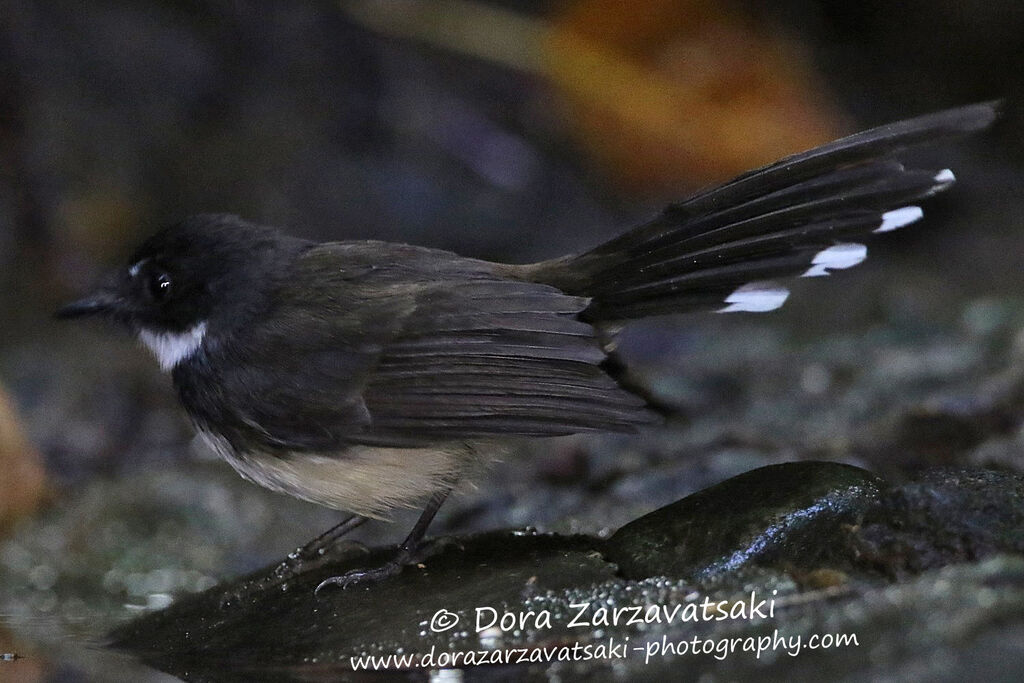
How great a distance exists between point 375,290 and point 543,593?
1225 mm

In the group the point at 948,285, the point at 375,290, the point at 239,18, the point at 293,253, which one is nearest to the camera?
the point at 375,290

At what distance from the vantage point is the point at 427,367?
3846 mm

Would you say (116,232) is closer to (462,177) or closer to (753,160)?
(462,177)

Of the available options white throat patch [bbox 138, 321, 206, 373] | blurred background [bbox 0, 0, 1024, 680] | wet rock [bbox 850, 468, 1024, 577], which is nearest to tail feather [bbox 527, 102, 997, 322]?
wet rock [bbox 850, 468, 1024, 577]

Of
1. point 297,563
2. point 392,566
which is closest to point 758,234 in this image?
point 392,566

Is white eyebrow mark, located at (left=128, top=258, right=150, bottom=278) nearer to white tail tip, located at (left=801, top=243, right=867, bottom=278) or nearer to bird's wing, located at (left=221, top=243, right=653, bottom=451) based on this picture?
bird's wing, located at (left=221, top=243, right=653, bottom=451)

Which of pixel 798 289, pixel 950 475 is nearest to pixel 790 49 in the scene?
pixel 798 289

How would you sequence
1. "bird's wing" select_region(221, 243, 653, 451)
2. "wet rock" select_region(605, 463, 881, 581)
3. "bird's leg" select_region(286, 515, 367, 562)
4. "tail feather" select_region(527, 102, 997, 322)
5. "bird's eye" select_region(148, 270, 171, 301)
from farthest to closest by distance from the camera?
"bird's eye" select_region(148, 270, 171, 301) → "bird's leg" select_region(286, 515, 367, 562) → "tail feather" select_region(527, 102, 997, 322) → "bird's wing" select_region(221, 243, 653, 451) → "wet rock" select_region(605, 463, 881, 581)

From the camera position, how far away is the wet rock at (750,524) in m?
3.28

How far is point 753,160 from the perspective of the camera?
836cm

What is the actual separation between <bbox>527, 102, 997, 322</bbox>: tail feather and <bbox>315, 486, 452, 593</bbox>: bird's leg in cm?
79

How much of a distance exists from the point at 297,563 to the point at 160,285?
112cm

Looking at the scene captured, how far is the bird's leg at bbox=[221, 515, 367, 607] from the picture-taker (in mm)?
3959

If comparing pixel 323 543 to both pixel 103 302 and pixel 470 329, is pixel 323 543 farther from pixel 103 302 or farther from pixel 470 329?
pixel 103 302
